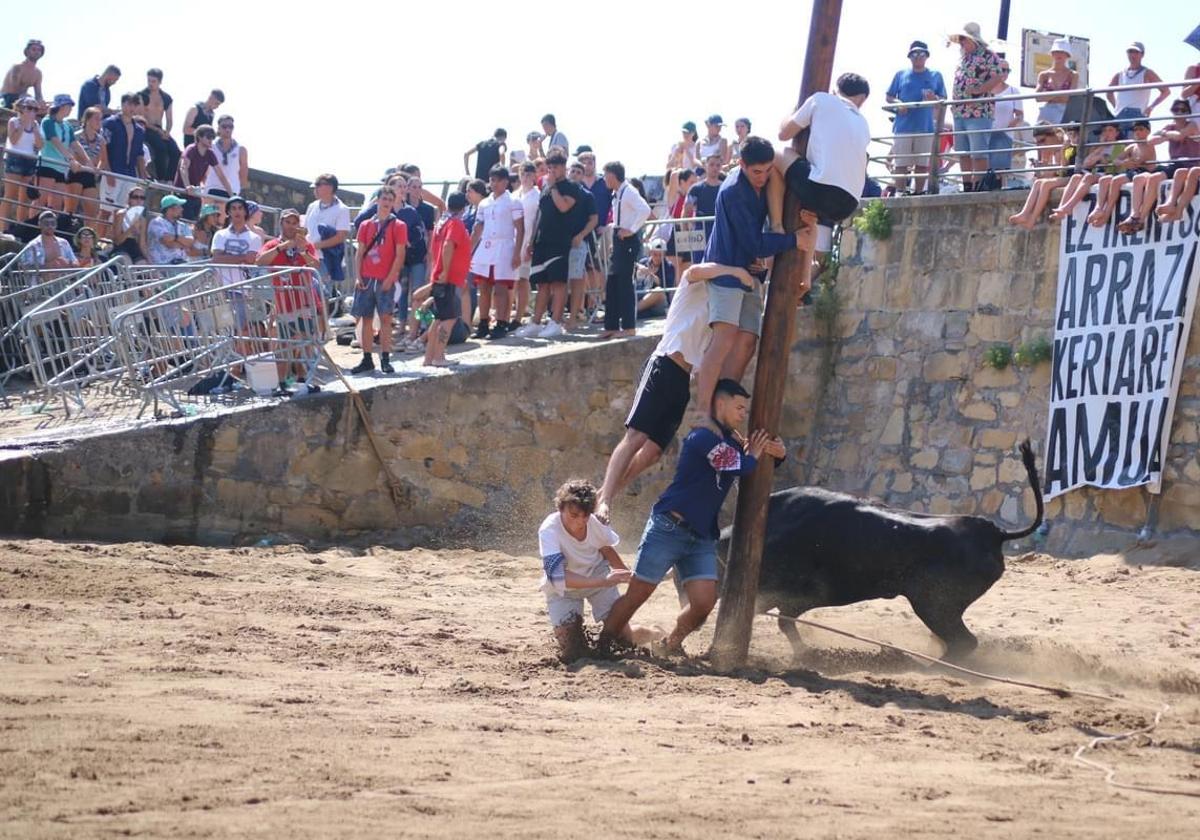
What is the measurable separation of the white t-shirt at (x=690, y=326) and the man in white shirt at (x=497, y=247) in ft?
21.1

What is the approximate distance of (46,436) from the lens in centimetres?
1254

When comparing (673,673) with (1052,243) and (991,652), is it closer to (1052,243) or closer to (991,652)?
(991,652)

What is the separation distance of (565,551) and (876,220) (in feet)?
25.1

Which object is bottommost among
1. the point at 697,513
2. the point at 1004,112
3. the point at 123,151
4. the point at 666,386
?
the point at 697,513

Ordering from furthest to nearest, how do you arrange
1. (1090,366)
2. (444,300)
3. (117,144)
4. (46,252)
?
(117,144)
(46,252)
(444,300)
(1090,366)

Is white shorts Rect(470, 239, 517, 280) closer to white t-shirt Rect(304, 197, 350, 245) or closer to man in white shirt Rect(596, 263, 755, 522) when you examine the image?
white t-shirt Rect(304, 197, 350, 245)

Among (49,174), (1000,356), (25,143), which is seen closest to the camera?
(1000,356)

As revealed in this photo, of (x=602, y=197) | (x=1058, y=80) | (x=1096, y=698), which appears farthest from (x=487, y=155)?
(x=1096, y=698)

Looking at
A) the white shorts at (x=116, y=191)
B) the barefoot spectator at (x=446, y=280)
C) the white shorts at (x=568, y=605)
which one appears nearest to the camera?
Answer: the white shorts at (x=568, y=605)

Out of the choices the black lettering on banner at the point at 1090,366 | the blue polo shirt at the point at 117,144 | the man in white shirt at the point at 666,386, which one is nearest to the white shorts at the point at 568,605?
the man in white shirt at the point at 666,386

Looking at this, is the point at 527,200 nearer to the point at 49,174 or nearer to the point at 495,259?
the point at 495,259

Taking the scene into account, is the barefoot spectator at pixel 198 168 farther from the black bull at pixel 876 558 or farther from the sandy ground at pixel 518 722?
the black bull at pixel 876 558

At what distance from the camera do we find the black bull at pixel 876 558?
27.8ft

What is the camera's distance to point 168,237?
53.4 feet
